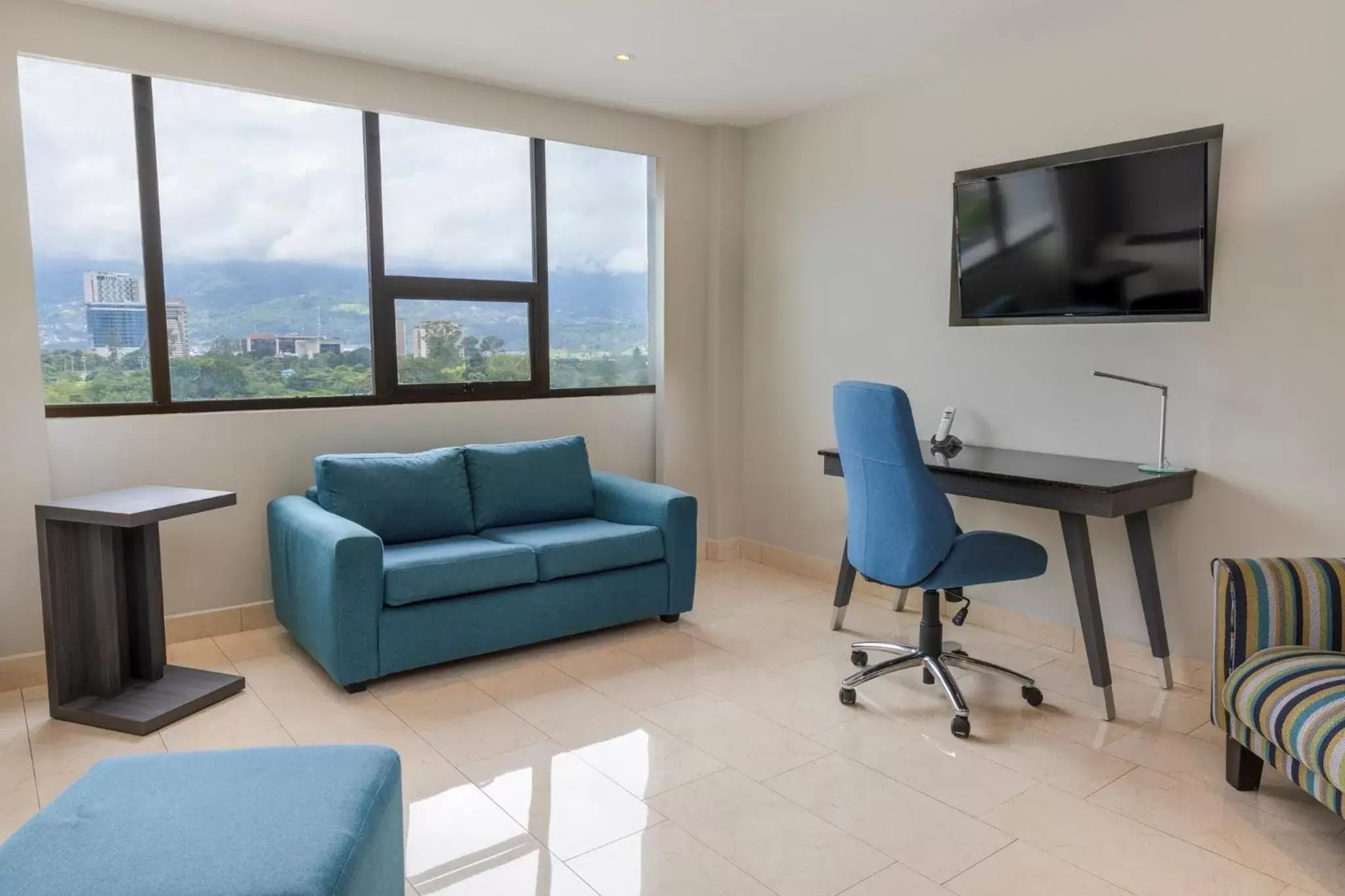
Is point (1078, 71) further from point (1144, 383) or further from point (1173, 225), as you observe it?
point (1144, 383)

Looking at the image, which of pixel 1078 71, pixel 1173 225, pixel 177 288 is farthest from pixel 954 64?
pixel 177 288

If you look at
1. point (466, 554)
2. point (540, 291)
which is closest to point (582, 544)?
point (466, 554)

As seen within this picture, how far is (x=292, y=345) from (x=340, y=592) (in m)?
1.43

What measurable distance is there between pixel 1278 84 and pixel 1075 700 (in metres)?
2.33

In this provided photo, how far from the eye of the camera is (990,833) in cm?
238

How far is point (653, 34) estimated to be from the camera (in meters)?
3.60

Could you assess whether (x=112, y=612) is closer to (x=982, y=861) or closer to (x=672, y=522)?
(x=672, y=522)

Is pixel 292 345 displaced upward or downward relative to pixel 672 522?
upward

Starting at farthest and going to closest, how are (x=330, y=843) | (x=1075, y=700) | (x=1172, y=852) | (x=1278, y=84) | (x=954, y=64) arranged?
(x=954, y=64)
(x=1075, y=700)
(x=1278, y=84)
(x=1172, y=852)
(x=330, y=843)

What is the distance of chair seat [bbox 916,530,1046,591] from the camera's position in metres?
3.04

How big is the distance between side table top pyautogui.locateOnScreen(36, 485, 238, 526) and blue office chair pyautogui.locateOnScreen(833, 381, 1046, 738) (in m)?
2.37

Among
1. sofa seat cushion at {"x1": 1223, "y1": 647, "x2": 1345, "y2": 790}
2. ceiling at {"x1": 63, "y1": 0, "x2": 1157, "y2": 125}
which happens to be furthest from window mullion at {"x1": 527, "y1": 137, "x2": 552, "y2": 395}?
sofa seat cushion at {"x1": 1223, "y1": 647, "x2": 1345, "y2": 790}

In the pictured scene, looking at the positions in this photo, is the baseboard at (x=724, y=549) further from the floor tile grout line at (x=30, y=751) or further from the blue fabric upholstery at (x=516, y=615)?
the floor tile grout line at (x=30, y=751)

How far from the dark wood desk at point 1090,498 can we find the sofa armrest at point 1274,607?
468 millimetres
